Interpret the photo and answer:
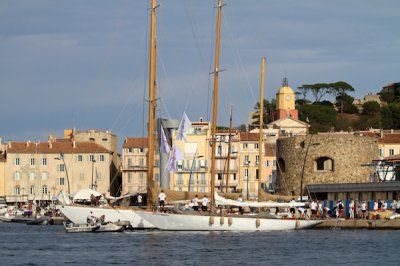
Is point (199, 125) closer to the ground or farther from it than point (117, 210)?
farther from it

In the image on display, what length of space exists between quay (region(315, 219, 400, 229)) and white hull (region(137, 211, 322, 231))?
4862mm

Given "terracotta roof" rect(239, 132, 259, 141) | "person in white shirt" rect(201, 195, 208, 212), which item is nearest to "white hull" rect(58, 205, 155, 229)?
"person in white shirt" rect(201, 195, 208, 212)

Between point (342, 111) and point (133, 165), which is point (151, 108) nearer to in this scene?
point (133, 165)

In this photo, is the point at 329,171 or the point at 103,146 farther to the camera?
the point at 103,146

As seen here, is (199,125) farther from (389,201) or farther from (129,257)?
(129,257)

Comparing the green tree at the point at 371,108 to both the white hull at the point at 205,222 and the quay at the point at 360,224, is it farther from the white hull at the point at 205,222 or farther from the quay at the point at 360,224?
the white hull at the point at 205,222

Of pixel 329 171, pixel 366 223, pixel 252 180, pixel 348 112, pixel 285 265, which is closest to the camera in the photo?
pixel 285 265

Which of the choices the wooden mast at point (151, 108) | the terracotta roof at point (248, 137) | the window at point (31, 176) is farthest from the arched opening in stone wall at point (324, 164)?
the window at point (31, 176)

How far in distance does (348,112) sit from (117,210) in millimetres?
119320

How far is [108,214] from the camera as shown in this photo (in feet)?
189

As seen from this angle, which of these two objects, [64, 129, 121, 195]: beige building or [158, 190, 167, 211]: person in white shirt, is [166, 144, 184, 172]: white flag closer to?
[158, 190, 167, 211]: person in white shirt

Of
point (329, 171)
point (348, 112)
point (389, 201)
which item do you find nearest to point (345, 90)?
point (348, 112)

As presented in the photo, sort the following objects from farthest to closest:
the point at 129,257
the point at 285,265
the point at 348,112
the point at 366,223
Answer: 1. the point at 348,112
2. the point at 366,223
3. the point at 129,257
4. the point at 285,265

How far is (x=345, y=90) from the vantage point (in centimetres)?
17688
